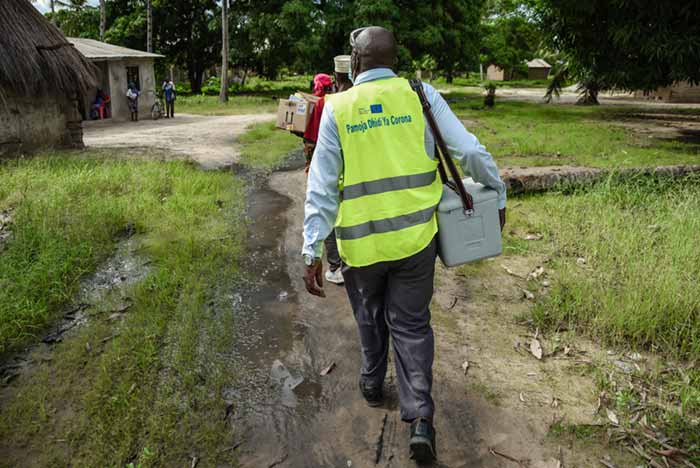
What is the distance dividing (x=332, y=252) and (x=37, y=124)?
10.7m

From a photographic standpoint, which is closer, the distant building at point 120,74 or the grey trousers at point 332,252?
the grey trousers at point 332,252

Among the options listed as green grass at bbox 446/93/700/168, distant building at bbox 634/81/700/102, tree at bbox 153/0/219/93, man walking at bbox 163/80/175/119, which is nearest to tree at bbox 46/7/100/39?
tree at bbox 153/0/219/93

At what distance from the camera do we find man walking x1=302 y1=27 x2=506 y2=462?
8.84 feet

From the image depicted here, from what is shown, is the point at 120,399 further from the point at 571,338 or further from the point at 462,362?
the point at 571,338

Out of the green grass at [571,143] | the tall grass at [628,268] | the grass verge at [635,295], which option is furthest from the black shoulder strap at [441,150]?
the green grass at [571,143]

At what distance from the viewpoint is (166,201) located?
7.80 metres

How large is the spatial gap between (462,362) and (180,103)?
29159 millimetres

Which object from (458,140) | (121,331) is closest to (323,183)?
(458,140)

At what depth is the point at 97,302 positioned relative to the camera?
479cm

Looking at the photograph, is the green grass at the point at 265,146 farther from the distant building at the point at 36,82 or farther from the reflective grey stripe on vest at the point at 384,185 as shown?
the reflective grey stripe on vest at the point at 384,185

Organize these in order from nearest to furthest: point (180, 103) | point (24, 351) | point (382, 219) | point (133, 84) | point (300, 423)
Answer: point (382, 219) → point (300, 423) → point (24, 351) → point (133, 84) → point (180, 103)

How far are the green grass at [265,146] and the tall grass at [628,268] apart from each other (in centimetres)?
653

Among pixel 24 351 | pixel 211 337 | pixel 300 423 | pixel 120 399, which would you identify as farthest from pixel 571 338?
pixel 24 351

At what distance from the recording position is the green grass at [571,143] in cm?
1028
